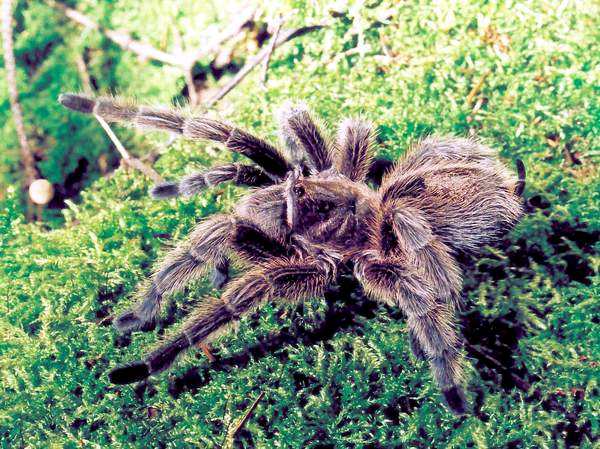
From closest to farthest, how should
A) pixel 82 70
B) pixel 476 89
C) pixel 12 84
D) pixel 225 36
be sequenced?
pixel 476 89, pixel 12 84, pixel 225 36, pixel 82 70

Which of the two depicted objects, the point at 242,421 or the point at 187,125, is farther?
the point at 187,125

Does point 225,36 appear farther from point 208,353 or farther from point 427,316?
point 427,316

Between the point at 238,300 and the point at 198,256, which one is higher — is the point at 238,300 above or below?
below

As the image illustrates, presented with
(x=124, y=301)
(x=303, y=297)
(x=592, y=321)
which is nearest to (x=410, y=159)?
(x=303, y=297)

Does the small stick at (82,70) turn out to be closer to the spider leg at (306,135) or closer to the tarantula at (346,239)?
Answer: the tarantula at (346,239)

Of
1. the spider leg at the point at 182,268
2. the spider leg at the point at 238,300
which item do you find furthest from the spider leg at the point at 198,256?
the spider leg at the point at 238,300

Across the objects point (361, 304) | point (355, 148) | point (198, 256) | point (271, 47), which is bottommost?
point (361, 304)

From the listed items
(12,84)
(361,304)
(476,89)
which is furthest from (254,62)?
(361,304)

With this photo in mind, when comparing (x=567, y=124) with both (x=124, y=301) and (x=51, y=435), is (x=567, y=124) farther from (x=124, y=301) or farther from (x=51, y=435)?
(x=51, y=435)
